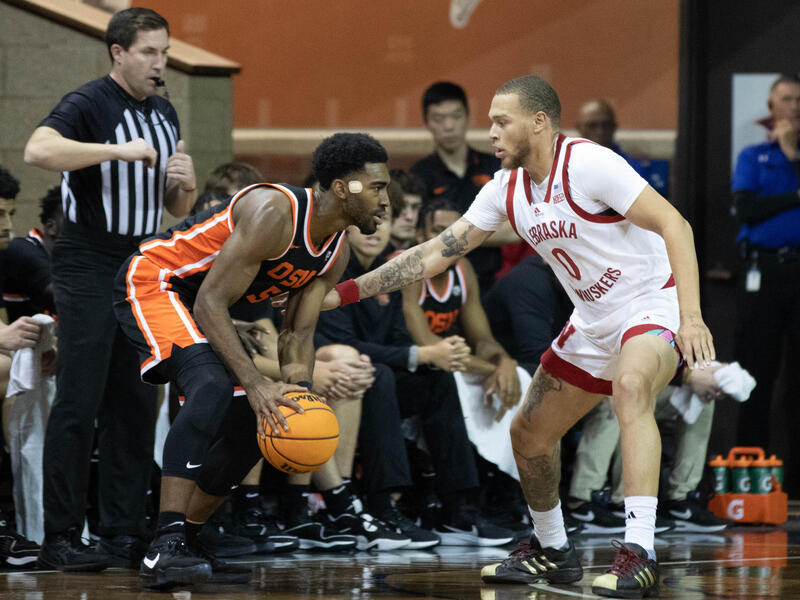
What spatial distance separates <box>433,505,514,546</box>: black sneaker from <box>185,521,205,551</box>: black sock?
1573mm

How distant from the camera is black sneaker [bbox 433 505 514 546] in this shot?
5.63m

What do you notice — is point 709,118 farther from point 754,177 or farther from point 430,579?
point 430,579

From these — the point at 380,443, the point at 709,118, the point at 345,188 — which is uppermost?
the point at 709,118

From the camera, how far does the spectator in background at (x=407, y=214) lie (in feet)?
20.8

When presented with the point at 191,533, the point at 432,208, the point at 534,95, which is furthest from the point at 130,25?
Answer: the point at 191,533

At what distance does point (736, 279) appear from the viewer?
804cm

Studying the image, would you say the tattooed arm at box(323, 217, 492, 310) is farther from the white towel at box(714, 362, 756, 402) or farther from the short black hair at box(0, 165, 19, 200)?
the white towel at box(714, 362, 756, 402)

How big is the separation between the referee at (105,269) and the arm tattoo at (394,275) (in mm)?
896

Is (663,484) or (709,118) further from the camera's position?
(709,118)

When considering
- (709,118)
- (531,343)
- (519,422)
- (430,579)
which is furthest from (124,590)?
(709,118)

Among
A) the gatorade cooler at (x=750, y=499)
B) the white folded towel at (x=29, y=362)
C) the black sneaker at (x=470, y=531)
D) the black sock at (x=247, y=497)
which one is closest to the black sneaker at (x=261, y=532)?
the black sock at (x=247, y=497)

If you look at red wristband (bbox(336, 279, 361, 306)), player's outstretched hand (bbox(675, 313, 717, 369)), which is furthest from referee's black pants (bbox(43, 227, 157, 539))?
player's outstretched hand (bbox(675, 313, 717, 369))

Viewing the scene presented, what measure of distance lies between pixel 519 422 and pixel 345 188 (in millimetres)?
1104

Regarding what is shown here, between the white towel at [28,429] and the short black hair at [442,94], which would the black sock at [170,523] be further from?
the short black hair at [442,94]
